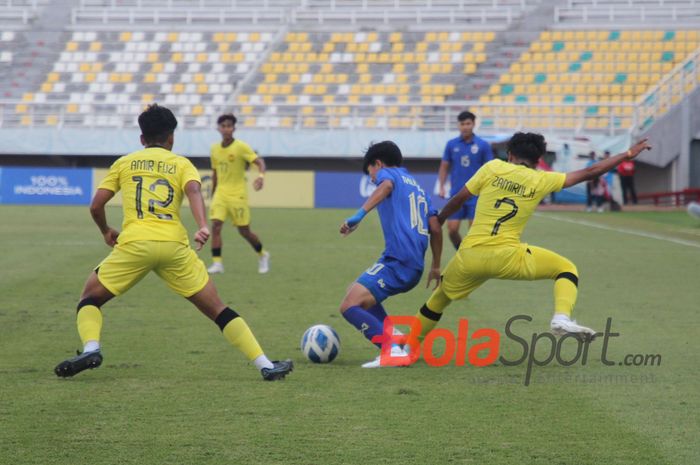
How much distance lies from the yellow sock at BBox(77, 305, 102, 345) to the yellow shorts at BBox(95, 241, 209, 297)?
20 centimetres

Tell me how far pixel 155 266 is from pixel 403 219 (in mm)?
1870

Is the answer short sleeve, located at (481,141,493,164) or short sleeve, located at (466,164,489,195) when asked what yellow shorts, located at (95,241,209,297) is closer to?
short sleeve, located at (466,164,489,195)

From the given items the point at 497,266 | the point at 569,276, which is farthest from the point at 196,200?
the point at 569,276

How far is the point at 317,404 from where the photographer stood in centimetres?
692

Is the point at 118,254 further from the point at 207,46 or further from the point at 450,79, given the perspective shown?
the point at 207,46

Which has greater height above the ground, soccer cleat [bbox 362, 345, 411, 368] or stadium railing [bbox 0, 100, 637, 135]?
stadium railing [bbox 0, 100, 637, 135]

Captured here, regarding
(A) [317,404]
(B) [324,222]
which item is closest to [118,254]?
(A) [317,404]

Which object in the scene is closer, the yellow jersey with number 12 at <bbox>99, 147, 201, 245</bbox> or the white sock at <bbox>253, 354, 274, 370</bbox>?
the yellow jersey with number 12 at <bbox>99, 147, 201, 245</bbox>

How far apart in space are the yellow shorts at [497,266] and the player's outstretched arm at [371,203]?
662 millimetres

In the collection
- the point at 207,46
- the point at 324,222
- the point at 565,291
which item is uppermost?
the point at 207,46

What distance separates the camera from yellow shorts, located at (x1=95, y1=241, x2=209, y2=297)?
749 centimetres

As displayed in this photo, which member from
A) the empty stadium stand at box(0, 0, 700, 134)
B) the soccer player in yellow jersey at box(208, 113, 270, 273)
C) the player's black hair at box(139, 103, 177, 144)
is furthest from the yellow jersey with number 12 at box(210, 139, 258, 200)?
the empty stadium stand at box(0, 0, 700, 134)

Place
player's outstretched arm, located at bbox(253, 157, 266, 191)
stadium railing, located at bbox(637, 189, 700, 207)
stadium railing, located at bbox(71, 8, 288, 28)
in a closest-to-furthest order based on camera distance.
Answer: player's outstretched arm, located at bbox(253, 157, 266, 191)
stadium railing, located at bbox(637, 189, 700, 207)
stadium railing, located at bbox(71, 8, 288, 28)

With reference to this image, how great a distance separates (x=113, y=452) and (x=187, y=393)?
5.03 ft
